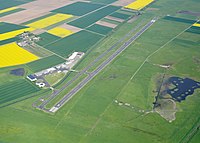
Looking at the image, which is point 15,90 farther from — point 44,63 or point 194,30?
point 194,30

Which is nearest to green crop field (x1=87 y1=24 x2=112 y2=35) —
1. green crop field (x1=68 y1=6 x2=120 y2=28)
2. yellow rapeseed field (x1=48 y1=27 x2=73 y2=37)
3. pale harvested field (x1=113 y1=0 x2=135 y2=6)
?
green crop field (x1=68 y1=6 x2=120 y2=28)

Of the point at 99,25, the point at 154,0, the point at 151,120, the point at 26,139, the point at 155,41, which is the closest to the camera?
the point at 26,139

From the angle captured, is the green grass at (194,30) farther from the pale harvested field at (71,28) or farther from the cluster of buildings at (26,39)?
the cluster of buildings at (26,39)

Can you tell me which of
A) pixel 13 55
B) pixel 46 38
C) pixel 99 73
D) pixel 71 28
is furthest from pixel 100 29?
pixel 13 55

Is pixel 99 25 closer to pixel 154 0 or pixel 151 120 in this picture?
pixel 154 0

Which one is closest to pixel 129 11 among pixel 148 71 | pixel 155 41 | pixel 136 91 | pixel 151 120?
pixel 155 41

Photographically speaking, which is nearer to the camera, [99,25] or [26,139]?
[26,139]
